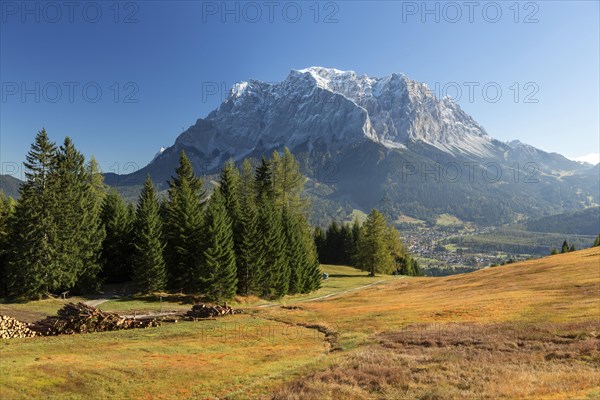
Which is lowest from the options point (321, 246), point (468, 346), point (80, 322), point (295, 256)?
point (468, 346)

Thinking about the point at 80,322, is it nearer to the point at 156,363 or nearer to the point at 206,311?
the point at 206,311

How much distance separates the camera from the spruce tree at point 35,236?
49.8 metres

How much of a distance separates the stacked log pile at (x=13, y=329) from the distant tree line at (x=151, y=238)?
1976 cm

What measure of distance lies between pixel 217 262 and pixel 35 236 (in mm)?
24660

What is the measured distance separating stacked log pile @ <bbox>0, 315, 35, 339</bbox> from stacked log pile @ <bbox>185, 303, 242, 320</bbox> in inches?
619

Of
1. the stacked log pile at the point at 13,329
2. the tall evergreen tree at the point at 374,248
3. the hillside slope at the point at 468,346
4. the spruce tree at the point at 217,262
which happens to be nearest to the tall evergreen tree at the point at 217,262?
the spruce tree at the point at 217,262

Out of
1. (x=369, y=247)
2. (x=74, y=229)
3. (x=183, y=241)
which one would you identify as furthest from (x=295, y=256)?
(x=369, y=247)

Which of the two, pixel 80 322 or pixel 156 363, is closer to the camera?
pixel 156 363

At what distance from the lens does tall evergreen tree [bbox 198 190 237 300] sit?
54500mm

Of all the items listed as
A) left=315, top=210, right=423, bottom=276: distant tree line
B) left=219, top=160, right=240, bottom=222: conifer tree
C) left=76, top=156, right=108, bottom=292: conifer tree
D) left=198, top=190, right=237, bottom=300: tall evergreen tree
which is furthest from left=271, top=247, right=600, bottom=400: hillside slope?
left=315, top=210, right=423, bottom=276: distant tree line

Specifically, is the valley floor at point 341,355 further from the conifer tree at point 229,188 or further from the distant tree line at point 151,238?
the conifer tree at point 229,188

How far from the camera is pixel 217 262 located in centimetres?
5466

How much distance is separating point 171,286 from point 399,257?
85.6 metres

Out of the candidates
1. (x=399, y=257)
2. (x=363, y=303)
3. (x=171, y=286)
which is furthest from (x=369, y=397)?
(x=399, y=257)
